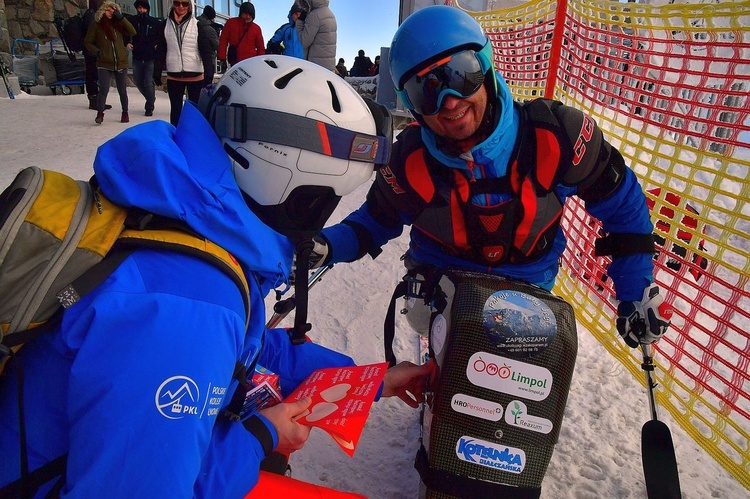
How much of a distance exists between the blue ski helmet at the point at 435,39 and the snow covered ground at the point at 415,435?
1.68 m

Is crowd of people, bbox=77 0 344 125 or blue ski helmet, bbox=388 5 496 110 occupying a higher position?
blue ski helmet, bbox=388 5 496 110

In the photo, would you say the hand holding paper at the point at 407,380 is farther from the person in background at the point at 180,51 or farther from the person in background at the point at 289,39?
the person in background at the point at 180,51

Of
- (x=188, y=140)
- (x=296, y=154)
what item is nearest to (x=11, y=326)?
(x=188, y=140)

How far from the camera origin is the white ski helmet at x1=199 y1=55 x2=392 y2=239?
54.9 inches

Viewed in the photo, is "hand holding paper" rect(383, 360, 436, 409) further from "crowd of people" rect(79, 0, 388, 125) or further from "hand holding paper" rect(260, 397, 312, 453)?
"crowd of people" rect(79, 0, 388, 125)

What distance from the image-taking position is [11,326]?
0.98 m

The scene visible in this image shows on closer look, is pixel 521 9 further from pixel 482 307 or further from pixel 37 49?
pixel 37 49

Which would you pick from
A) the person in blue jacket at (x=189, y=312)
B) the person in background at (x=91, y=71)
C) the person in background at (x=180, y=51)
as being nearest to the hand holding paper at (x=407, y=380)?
the person in blue jacket at (x=189, y=312)

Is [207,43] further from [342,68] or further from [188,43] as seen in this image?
[342,68]

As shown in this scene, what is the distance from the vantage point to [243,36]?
26.4ft

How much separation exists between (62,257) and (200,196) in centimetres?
31

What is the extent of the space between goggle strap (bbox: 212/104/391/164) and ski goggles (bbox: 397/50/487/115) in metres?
0.67

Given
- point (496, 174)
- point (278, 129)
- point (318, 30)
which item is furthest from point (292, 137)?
point (318, 30)

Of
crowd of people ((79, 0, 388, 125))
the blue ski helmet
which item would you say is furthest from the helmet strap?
crowd of people ((79, 0, 388, 125))
